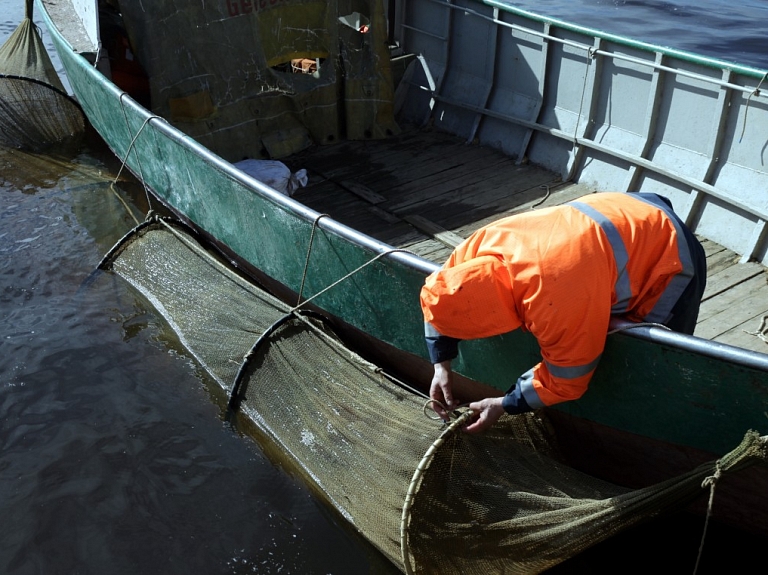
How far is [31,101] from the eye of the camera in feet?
30.0

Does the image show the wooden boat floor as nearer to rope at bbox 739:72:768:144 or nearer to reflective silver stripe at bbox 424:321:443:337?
rope at bbox 739:72:768:144

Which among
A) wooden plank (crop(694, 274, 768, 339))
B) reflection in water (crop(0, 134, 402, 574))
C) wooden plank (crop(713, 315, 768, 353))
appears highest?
wooden plank (crop(713, 315, 768, 353))

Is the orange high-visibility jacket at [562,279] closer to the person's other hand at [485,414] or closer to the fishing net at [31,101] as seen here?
the person's other hand at [485,414]

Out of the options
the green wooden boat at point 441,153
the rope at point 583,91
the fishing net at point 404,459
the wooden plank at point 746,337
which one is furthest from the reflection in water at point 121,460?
the rope at point 583,91

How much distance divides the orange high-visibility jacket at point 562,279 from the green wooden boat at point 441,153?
0.32 m

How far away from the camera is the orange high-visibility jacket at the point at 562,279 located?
3062mm

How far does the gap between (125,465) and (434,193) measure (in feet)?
11.7

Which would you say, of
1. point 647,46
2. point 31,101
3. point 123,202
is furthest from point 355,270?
point 31,101

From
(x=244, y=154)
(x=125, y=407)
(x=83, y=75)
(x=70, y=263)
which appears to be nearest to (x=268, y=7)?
(x=244, y=154)

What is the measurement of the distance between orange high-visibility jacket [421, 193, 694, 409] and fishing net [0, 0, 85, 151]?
733 cm

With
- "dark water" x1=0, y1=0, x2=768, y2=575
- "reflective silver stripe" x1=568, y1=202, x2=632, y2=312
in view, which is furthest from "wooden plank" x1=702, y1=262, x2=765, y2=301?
"reflective silver stripe" x1=568, y1=202, x2=632, y2=312

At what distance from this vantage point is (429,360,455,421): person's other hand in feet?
11.8

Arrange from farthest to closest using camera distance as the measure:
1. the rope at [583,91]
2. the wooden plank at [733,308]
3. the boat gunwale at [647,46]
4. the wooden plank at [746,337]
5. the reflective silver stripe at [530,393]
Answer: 1. the rope at [583,91]
2. the boat gunwale at [647,46]
3. the wooden plank at [733,308]
4. the wooden plank at [746,337]
5. the reflective silver stripe at [530,393]

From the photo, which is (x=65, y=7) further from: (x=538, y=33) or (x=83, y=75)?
(x=538, y=33)
